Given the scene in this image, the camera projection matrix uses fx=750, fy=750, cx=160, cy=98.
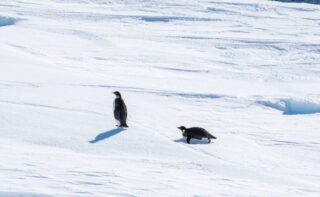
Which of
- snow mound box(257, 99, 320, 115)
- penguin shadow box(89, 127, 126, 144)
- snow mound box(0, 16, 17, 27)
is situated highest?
penguin shadow box(89, 127, 126, 144)

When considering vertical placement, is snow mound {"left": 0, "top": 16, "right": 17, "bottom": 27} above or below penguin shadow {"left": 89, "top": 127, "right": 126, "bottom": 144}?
below

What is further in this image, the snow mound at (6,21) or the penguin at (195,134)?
the snow mound at (6,21)

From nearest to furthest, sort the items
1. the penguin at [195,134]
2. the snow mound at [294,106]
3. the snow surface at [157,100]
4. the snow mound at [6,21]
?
the snow surface at [157,100] < the penguin at [195,134] < the snow mound at [294,106] < the snow mound at [6,21]

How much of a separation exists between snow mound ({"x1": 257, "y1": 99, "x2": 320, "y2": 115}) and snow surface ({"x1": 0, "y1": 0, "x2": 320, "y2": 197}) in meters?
0.03

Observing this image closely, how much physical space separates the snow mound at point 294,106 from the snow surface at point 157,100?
27 mm

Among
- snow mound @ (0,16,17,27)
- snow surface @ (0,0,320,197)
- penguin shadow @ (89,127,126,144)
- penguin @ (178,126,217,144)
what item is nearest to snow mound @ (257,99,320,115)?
snow surface @ (0,0,320,197)

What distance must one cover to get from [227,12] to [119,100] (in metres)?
18.2

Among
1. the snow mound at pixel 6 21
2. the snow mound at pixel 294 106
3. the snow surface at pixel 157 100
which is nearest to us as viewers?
the snow surface at pixel 157 100

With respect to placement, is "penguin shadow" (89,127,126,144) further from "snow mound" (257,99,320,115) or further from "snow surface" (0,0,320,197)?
"snow mound" (257,99,320,115)

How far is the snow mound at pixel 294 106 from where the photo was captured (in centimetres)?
1321

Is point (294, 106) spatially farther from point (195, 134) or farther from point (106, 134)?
point (106, 134)

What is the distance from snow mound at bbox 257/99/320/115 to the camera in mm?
13211

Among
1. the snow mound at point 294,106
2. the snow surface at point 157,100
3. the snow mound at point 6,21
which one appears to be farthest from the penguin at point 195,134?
the snow mound at point 6,21

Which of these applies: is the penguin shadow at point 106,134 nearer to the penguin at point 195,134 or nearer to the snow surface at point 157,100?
the snow surface at point 157,100
